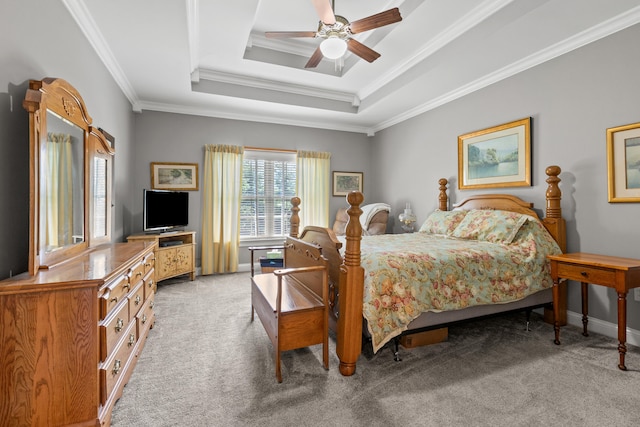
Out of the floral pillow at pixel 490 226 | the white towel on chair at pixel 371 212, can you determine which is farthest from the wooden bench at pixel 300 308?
the white towel on chair at pixel 371 212

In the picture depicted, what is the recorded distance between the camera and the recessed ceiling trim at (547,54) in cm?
250

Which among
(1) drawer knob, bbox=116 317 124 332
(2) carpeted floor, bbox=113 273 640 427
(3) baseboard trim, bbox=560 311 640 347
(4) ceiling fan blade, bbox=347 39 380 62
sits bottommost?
(2) carpeted floor, bbox=113 273 640 427

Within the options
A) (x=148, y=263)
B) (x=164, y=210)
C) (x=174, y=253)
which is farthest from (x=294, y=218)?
(x=164, y=210)

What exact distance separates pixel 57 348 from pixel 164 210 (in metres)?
3.18

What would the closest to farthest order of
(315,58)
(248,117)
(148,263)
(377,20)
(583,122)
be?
(377,20) → (148,263) → (583,122) → (315,58) → (248,117)

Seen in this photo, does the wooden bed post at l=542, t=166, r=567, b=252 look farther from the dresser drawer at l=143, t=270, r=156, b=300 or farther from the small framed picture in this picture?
the dresser drawer at l=143, t=270, r=156, b=300

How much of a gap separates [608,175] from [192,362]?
3768 mm

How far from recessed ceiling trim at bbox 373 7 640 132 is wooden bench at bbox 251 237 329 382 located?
10.1 ft

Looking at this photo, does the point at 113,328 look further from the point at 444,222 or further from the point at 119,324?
the point at 444,222

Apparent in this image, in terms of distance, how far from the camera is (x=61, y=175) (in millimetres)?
1855

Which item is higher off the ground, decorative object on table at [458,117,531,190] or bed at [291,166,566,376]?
decorative object on table at [458,117,531,190]

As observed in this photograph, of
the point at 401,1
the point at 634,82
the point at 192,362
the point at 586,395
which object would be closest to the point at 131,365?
the point at 192,362

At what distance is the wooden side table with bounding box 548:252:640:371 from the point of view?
81.7 inches

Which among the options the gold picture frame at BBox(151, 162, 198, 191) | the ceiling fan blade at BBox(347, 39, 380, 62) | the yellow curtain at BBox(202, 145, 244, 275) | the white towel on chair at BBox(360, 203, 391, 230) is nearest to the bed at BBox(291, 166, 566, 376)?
the ceiling fan blade at BBox(347, 39, 380, 62)
